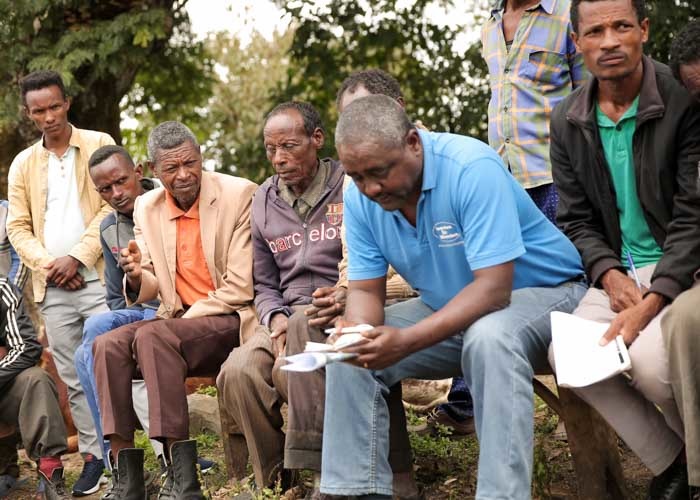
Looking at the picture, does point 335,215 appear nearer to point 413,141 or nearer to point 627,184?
point 413,141

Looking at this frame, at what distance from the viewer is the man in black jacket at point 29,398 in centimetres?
607

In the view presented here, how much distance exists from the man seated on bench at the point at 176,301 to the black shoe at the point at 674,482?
2161 millimetres

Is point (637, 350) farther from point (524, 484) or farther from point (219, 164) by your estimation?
point (219, 164)

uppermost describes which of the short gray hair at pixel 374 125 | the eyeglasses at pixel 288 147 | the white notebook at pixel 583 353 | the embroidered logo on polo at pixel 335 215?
the short gray hair at pixel 374 125

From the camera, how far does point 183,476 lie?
505 cm

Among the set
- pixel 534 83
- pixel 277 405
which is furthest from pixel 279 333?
pixel 534 83

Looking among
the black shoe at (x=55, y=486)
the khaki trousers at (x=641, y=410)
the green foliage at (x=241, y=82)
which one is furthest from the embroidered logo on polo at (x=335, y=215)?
the green foliage at (x=241, y=82)

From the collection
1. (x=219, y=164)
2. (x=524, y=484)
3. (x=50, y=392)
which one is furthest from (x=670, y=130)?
(x=219, y=164)

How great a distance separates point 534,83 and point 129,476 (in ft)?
8.82

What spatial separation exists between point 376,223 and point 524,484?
1182 mm

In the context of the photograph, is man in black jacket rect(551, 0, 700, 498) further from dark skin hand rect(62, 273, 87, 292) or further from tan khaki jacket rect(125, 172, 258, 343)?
dark skin hand rect(62, 273, 87, 292)

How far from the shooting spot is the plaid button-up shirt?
5.23 m

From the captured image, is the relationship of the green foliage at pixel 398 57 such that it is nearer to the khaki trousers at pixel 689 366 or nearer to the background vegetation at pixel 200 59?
the background vegetation at pixel 200 59

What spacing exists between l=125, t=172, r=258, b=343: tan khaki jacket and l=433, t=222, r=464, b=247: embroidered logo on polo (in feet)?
5.39
